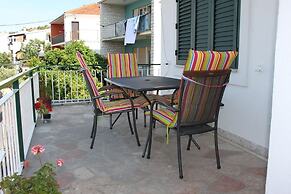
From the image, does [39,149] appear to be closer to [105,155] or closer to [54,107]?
[105,155]

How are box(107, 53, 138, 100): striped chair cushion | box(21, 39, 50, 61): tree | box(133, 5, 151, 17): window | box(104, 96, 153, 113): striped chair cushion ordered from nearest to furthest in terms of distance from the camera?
box(104, 96, 153, 113): striped chair cushion < box(107, 53, 138, 100): striped chair cushion < box(133, 5, 151, 17): window < box(21, 39, 50, 61): tree

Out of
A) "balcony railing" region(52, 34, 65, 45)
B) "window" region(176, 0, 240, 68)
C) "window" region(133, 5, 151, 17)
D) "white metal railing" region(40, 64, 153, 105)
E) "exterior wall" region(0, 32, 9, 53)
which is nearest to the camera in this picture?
"window" region(176, 0, 240, 68)

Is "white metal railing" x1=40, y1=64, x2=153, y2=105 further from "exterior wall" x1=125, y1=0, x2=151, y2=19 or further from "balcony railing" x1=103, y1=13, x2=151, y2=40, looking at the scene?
"exterior wall" x1=125, y1=0, x2=151, y2=19

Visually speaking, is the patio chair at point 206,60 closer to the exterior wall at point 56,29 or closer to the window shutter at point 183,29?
the window shutter at point 183,29

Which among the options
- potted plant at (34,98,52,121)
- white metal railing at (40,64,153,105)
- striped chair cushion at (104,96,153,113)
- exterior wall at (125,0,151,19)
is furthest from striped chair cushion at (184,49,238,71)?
exterior wall at (125,0,151,19)

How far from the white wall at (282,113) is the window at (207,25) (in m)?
2.07

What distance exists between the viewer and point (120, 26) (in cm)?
1353

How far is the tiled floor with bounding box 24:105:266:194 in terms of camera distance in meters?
2.35

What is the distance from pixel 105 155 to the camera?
3133 millimetres

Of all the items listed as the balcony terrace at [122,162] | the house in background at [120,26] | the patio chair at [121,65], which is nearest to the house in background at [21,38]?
the house in background at [120,26]

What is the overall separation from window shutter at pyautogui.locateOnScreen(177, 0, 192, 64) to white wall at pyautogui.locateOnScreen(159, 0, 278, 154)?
4.42 ft

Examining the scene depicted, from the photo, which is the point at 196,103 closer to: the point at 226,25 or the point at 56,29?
the point at 226,25

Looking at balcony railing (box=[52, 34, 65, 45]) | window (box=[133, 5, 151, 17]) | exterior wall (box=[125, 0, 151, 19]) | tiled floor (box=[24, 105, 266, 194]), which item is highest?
exterior wall (box=[125, 0, 151, 19])

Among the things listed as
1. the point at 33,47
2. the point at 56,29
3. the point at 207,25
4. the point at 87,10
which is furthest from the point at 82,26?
the point at 207,25
